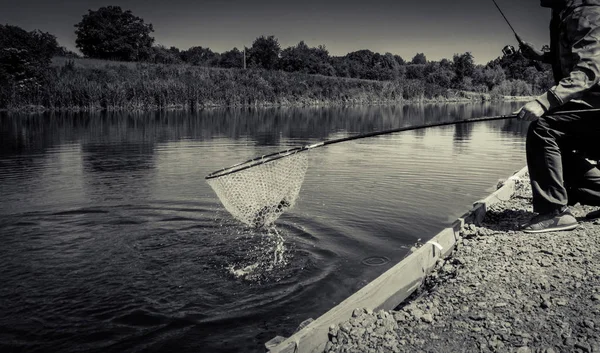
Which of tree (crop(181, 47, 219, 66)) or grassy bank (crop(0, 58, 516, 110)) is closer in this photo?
grassy bank (crop(0, 58, 516, 110))

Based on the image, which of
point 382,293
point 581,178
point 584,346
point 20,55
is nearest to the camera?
point 584,346

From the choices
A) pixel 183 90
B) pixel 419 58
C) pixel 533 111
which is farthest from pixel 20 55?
pixel 419 58

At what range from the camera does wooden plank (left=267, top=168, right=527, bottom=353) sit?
3.10 m

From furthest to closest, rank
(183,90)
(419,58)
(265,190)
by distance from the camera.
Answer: (419,58) → (183,90) → (265,190)

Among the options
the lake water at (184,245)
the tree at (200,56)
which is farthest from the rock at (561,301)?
the tree at (200,56)

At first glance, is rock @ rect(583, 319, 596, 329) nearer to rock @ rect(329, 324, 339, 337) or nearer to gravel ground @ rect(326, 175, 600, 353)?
gravel ground @ rect(326, 175, 600, 353)

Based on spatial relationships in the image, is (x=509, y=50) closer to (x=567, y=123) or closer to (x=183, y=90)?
(x=567, y=123)

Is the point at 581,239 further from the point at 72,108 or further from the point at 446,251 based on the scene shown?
the point at 72,108

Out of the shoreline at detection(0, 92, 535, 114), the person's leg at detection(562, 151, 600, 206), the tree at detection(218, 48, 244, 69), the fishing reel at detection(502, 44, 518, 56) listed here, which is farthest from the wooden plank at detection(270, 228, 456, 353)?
the tree at detection(218, 48, 244, 69)

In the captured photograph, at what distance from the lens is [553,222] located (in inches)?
214

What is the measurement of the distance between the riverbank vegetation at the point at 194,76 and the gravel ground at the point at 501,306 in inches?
125

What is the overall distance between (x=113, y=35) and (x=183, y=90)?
162ft

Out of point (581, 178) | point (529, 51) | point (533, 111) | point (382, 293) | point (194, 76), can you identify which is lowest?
point (382, 293)

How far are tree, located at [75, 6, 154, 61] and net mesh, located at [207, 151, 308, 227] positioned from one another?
88220 mm
